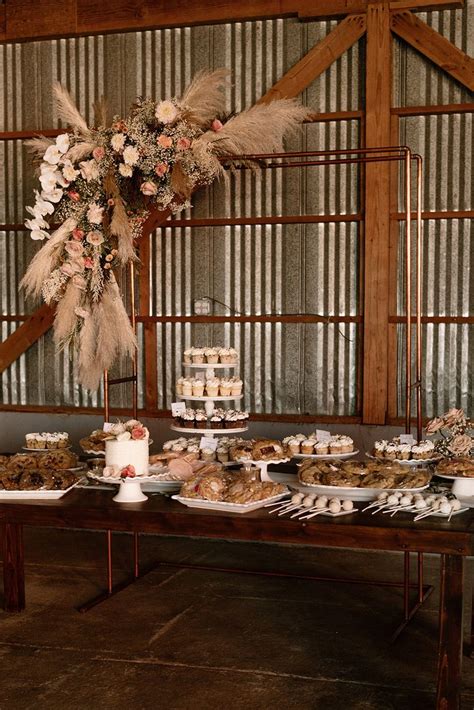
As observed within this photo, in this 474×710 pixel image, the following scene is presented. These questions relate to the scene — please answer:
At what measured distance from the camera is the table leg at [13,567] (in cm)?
462

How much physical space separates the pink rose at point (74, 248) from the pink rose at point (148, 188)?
0.40m

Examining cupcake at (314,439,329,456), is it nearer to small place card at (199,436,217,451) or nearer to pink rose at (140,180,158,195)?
small place card at (199,436,217,451)

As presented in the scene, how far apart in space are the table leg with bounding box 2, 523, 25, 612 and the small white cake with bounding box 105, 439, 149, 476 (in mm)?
962

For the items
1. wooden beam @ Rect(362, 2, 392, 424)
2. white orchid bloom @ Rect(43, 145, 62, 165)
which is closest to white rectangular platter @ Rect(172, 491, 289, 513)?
white orchid bloom @ Rect(43, 145, 62, 165)

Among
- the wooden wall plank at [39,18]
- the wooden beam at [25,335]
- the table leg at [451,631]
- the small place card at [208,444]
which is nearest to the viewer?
the table leg at [451,631]

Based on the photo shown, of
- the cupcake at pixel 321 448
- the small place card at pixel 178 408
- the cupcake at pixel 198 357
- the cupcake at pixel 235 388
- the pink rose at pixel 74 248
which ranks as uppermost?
the pink rose at pixel 74 248

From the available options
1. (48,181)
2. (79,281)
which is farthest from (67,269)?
(48,181)

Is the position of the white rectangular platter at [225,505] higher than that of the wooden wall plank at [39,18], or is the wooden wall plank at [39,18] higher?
the wooden wall plank at [39,18]

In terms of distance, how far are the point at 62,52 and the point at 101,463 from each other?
4015 mm

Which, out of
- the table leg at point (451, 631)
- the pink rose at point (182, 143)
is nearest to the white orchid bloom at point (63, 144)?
the pink rose at point (182, 143)

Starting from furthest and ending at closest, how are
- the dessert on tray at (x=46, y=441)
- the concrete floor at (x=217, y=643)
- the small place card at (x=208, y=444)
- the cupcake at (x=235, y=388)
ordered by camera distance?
the dessert on tray at (x=46, y=441), the cupcake at (x=235, y=388), the small place card at (x=208, y=444), the concrete floor at (x=217, y=643)

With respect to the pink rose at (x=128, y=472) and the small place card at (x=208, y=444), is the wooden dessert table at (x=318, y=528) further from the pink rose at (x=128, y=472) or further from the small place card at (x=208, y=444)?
the small place card at (x=208, y=444)

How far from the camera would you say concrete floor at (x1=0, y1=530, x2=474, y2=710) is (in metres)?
3.77

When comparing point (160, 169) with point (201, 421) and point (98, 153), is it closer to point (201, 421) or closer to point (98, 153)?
point (98, 153)
